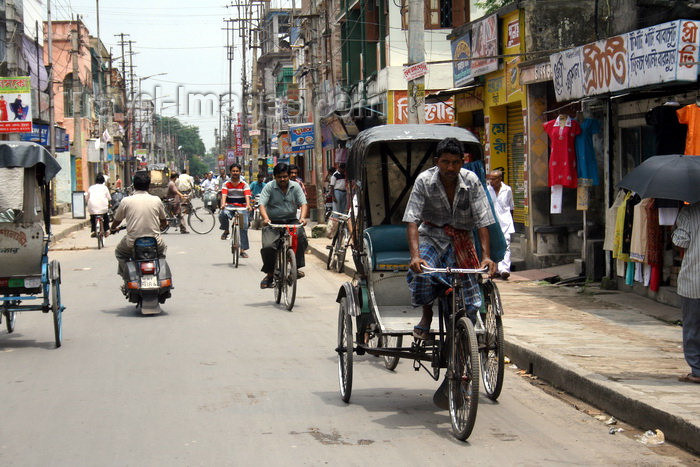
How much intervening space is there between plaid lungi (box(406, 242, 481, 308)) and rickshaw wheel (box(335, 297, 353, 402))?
754 millimetres

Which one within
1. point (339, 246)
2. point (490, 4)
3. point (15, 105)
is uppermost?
point (490, 4)

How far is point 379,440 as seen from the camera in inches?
234

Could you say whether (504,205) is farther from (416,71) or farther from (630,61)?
(630,61)

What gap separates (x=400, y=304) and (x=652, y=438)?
247cm

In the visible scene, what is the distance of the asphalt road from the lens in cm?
563

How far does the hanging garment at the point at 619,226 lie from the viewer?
1160cm

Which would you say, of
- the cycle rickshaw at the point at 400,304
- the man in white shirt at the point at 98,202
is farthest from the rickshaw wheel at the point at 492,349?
the man in white shirt at the point at 98,202

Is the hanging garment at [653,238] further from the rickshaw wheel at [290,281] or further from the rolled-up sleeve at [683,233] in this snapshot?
the rickshaw wheel at [290,281]

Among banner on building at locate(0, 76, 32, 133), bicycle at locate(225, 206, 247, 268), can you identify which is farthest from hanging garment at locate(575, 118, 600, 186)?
banner on building at locate(0, 76, 32, 133)

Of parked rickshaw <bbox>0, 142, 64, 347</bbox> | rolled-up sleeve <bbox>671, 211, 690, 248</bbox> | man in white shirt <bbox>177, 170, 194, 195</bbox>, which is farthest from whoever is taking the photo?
man in white shirt <bbox>177, 170, 194, 195</bbox>

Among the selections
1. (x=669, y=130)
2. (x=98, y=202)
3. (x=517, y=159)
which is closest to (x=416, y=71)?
(x=517, y=159)

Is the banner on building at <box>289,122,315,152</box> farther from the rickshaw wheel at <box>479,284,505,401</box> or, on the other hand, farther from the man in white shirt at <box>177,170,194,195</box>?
the rickshaw wheel at <box>479,284,505,401</box>

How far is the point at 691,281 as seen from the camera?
694cm

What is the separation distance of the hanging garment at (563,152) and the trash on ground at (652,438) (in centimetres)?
853
